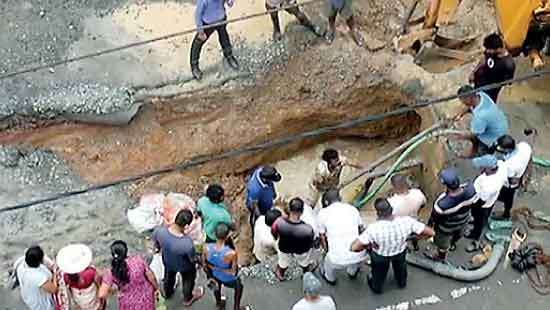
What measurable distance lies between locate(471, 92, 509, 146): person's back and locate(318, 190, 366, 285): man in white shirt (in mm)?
2031

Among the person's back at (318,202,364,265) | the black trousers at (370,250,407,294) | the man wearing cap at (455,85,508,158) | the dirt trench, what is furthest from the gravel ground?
the man wearing cap at (455,85,508,158)

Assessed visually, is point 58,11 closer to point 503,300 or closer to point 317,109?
point 317,109

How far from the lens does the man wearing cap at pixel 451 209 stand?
46.8 feet

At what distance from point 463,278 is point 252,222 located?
8.66 feet

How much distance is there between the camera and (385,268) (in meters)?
14.5

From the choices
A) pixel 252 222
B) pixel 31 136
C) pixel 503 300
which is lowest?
pixel 503 300

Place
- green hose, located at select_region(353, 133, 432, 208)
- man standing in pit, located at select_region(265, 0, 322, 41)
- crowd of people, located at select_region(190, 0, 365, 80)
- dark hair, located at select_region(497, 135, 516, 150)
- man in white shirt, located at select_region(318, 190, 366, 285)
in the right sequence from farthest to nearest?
man standing in pit, located at select_region(265, 0, 322, 41) → crowd of people, located at select_region(190, 0, 365, 80) → green hose, located at select_region(353, 133, 432, 208) → dark hair, located at select_region(497, 135, 516, 150) → man in white shirt, located at select_region(318, 190, 366, 285)

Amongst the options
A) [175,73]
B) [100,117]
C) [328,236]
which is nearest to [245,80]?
[175,73]

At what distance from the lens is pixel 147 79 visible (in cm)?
1800

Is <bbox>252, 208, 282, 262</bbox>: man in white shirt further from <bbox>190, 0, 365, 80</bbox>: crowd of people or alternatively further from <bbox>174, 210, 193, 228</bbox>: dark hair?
<bbox>190, 0, 365, 80</bbox>: crowd of people

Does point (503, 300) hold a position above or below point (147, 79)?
below

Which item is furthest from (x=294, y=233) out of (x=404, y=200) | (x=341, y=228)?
(x=404, y=200)

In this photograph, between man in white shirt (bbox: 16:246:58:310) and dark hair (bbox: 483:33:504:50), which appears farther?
dark hair (bbox: 483:33:504:50)

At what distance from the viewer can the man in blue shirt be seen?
55.7 ft
